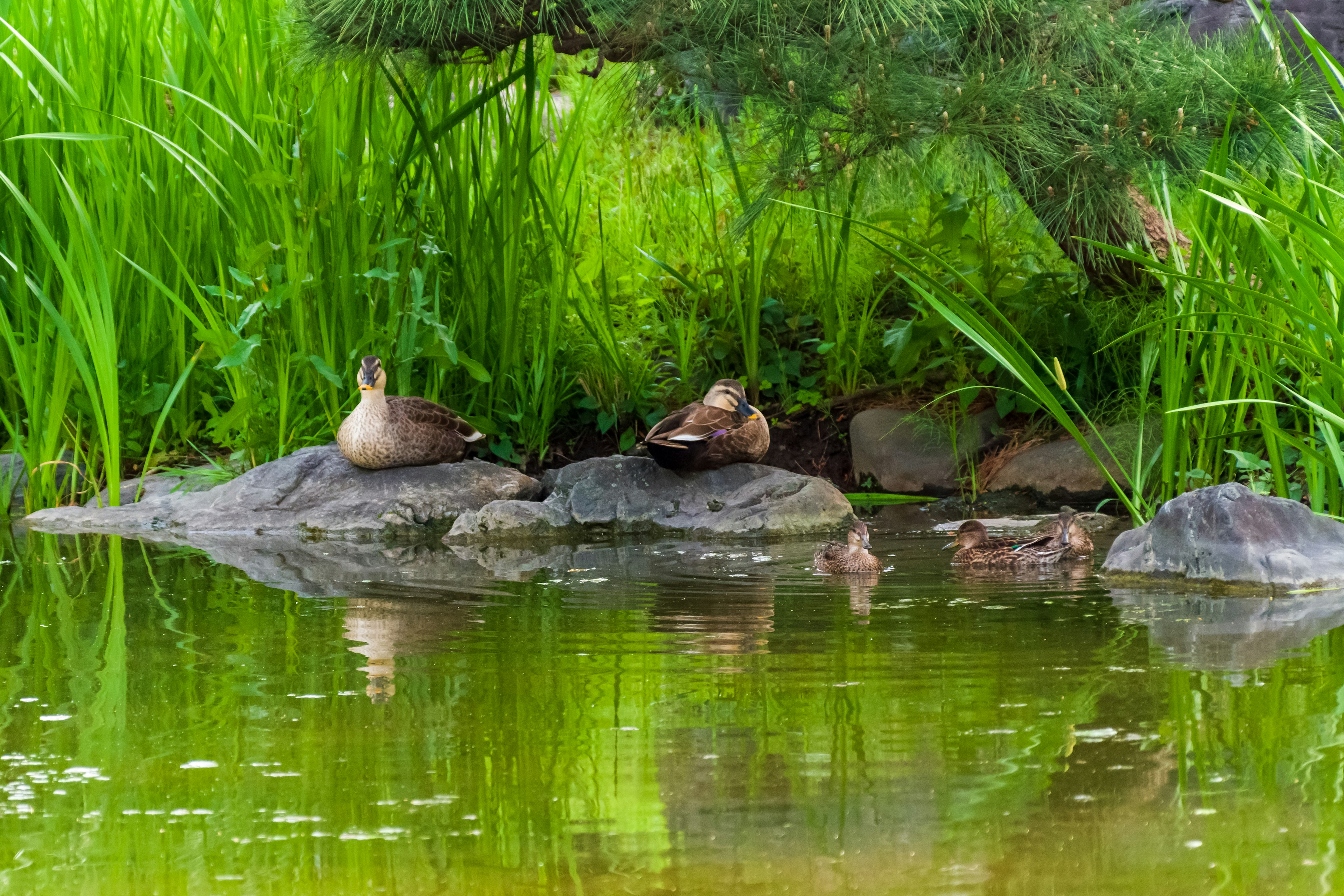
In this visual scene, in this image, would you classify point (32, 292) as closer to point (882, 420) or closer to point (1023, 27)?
point (882, 420)

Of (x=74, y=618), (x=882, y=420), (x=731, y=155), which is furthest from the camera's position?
(x=882, y=420)

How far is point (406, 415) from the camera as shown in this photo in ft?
17.3

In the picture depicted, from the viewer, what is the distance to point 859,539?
3926mm

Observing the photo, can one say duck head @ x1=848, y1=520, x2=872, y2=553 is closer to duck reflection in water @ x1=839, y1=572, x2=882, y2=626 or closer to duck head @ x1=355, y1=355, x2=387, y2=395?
duck reflection in water @ x1=839, y1=572, x2=882, y2=626

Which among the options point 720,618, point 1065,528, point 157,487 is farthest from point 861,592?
point 157,487

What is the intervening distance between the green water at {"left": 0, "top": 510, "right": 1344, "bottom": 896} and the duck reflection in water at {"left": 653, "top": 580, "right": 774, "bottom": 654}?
0.02 m

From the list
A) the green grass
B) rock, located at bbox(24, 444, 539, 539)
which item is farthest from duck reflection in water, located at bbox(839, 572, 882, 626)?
rock, located at bbox(24, 444, 539, 539)

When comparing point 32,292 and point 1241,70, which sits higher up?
point 1241,70

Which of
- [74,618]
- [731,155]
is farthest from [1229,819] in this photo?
[731,155]

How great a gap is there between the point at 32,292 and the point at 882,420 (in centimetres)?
369

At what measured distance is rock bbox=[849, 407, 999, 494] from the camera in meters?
5.79

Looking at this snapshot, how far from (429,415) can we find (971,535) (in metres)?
2.41

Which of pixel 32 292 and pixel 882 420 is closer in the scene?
pixel 32 292

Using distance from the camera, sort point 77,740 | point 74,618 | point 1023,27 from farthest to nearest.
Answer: point 1023,27
point 74,618
point 77,740
